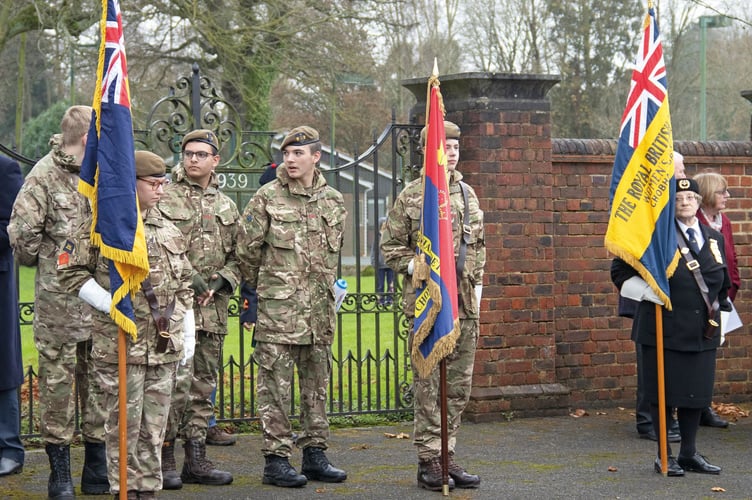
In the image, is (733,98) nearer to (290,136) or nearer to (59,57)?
(59,57)

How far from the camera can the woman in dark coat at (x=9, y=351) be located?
6.50 meters

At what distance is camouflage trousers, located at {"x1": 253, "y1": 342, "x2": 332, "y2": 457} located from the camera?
6.41 metres

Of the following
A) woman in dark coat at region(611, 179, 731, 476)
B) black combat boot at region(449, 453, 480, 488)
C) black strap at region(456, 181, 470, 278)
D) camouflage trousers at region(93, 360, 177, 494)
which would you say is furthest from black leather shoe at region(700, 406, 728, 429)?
camouflage trousers at region(93, 360, 177, 494)

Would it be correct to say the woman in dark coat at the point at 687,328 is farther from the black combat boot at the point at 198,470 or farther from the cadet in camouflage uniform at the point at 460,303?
the black combat boot at the point at 198,470

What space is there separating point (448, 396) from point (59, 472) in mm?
2194

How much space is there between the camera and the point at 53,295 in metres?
6.02

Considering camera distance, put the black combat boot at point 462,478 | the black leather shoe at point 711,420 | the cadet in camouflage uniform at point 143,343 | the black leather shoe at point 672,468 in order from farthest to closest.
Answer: the black leather shoe at point 711,420 < the black leather shoe at point 672,468 < the black combat boot at point 462,478 < the cadet in camouflage uniform at point 143,343

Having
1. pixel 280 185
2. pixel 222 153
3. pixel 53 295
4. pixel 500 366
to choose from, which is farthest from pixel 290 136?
pixel 500 366

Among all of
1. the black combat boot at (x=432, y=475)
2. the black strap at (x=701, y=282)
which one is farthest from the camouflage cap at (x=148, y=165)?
the black strap at (x=701, y=282)

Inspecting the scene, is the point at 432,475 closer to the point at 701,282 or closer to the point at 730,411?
the point at 701,282

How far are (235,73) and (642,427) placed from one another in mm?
12404

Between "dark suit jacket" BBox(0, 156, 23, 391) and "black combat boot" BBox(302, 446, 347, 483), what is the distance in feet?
5.96

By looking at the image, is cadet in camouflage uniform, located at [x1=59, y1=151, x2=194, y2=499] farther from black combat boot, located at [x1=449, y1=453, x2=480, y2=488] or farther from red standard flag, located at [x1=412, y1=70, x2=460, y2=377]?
black combat boot, located at [x1=449, y1=453, x2=480, y2=488]

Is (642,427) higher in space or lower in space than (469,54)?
lower
